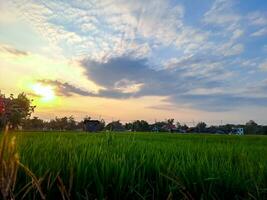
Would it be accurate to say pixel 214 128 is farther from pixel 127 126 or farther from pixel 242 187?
pixel 242 187

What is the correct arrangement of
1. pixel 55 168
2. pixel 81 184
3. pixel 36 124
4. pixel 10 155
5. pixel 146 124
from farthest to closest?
pixel 36 124 < pixel 146 124 < pixel 55 168 < pixel 81 184 < pixel 10 155

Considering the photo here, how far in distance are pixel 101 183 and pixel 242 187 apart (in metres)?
1.25

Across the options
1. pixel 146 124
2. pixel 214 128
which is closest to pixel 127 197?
pixel 146 124

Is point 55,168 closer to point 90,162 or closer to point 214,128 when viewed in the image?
point 90,162

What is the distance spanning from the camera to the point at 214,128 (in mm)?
84562

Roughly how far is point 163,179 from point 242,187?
0.71 metres

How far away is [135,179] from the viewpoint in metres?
3.41

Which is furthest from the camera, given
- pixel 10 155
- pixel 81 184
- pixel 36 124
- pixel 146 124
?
pixel 36 124

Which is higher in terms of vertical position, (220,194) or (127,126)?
(127,126)

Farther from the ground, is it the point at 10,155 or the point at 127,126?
the point at 127,126

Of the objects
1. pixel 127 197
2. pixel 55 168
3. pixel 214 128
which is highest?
pixel 214 128

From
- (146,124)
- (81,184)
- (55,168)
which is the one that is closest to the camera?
(81,184)

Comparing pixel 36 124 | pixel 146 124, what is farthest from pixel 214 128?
pixel 36 124

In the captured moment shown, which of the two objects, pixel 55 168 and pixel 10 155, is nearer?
pixel 10 155
